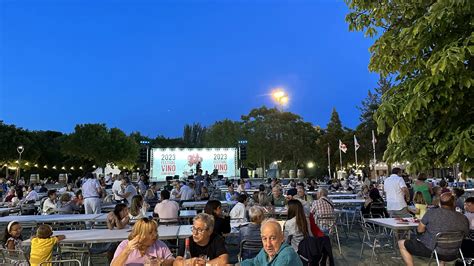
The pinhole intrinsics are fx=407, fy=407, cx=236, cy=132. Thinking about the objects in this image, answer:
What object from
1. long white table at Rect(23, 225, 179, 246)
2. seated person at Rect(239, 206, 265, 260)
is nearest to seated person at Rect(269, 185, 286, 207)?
long white table at Rect(23, 225, 179, 246)

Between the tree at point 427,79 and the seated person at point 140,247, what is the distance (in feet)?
7.37

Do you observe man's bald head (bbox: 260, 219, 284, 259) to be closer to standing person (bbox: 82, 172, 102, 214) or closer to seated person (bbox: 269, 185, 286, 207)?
seated person (bbox: 269, 185, 286, 207)

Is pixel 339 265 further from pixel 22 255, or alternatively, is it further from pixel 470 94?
pixel 22 255

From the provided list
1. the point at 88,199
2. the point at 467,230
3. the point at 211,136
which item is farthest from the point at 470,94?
Result: the point at 211,136

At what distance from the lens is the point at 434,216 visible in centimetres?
476

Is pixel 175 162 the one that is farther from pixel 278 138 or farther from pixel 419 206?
pixel 419 206

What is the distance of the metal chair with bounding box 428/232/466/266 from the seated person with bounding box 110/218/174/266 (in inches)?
121

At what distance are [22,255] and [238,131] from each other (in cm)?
3678

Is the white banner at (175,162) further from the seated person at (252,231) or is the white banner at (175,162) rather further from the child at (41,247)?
the child at (41,247)

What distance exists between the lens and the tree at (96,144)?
47.1 metres

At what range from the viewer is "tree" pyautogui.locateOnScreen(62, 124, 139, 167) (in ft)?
155

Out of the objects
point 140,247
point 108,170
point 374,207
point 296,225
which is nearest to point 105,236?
point 140,247

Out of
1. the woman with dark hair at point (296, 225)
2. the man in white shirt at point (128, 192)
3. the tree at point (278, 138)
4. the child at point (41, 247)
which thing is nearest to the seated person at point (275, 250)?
the woman with dark hair at point (296, 225)

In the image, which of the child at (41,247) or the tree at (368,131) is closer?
the child at (41,247)
